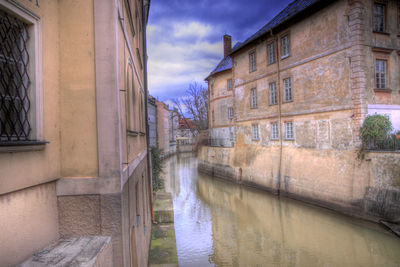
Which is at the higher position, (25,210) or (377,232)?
(25,210)

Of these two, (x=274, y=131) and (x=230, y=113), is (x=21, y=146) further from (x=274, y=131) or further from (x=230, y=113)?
(x=230, y=113)

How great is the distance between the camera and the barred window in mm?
2287

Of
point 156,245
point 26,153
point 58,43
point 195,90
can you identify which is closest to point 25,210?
point 26,153

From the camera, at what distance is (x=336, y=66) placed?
13.6 m

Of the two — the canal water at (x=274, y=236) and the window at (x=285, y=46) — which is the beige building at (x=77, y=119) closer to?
the canal water at (x=274, y=236)

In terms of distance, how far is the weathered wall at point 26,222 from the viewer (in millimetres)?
2094

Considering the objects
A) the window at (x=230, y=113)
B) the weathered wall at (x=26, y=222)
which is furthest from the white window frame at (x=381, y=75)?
the window at (x=230, y=113)

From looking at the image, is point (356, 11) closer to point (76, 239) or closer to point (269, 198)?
point (269, 198)

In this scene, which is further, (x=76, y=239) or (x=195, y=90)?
(x=195, y=90)

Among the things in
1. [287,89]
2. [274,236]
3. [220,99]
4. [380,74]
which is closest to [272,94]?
[287,89]

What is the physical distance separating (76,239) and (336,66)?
46.7 feet

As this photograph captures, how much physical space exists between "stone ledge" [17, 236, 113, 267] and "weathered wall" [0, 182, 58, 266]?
9 centimetres

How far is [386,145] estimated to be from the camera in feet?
37.4

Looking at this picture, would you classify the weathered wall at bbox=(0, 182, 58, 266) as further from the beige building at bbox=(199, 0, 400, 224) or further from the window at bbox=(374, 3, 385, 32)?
the window at bbox=(374, 3, 385, 32)
